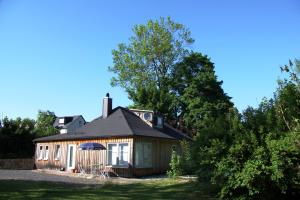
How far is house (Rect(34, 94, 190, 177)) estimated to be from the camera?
2850 cm

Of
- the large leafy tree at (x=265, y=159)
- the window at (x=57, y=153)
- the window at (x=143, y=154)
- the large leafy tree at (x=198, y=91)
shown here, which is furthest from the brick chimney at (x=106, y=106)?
the large leafy tree at (x=265, y=159)

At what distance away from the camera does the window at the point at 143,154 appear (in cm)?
2855

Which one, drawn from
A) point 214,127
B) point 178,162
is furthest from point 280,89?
point 178,162

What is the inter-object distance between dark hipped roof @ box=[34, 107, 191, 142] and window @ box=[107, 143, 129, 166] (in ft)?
2.89

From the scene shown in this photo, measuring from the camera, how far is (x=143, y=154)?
29.2 meters

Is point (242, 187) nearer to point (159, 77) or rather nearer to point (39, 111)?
point (159, 77)

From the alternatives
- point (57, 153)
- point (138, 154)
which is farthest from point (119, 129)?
point (57, 153)

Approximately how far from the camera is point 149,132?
3019 centimetres

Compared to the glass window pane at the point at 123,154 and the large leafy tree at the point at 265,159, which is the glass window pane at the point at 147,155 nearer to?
the glass window pane at the point at 123,154

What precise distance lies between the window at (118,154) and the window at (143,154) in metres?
0.71

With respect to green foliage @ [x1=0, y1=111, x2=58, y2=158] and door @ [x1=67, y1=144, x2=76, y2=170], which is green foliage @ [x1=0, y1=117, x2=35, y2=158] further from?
door @ [x1=67, y1=144, x2=76, y2=170]

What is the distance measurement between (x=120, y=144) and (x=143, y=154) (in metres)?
1.81

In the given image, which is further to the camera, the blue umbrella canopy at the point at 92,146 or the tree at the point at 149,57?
the tree at the point at 149,57

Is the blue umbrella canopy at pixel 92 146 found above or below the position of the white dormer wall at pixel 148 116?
below
